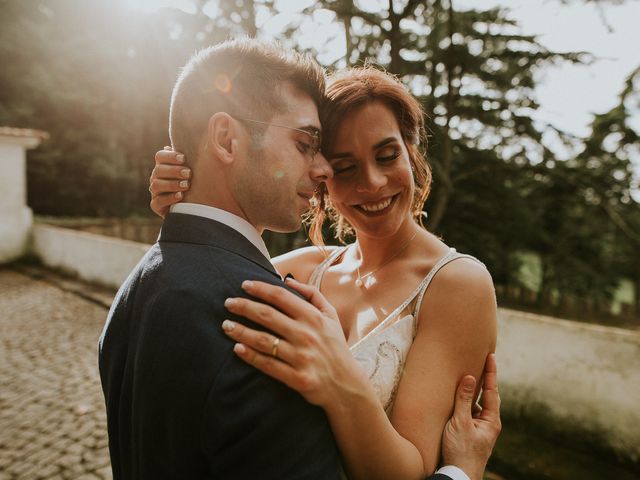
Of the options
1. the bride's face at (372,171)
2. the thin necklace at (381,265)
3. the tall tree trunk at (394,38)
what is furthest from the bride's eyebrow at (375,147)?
the tall tree trunk at (394,38)

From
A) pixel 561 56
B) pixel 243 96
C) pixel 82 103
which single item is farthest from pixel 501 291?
pixel 82 103

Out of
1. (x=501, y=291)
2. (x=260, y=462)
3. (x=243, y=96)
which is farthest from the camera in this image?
(x=501, y=291)

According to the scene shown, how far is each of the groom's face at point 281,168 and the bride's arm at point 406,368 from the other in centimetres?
33

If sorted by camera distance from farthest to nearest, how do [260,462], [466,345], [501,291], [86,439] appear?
[501,291] < [86,439] < [466,345] < [260,462]

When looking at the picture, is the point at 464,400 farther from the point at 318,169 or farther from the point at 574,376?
the point at 574,376

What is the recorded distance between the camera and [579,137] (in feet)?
27.9

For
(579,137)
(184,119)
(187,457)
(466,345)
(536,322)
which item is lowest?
(536,322)

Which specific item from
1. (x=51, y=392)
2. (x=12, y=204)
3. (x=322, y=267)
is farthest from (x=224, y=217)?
(x=12, y=204)

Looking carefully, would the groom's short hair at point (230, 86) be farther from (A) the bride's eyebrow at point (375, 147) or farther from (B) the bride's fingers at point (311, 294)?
(A) the bride's eyebrow at point (375, 147)

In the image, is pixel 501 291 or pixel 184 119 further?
pixel 501 291

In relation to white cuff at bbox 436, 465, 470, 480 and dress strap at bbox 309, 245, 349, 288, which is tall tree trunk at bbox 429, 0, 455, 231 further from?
white cuff at bbox 436, 465, 470, 480

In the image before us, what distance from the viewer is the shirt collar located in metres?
1.29

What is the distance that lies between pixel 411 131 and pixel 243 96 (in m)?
1.15

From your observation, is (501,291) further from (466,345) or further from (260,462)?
(260,462)
